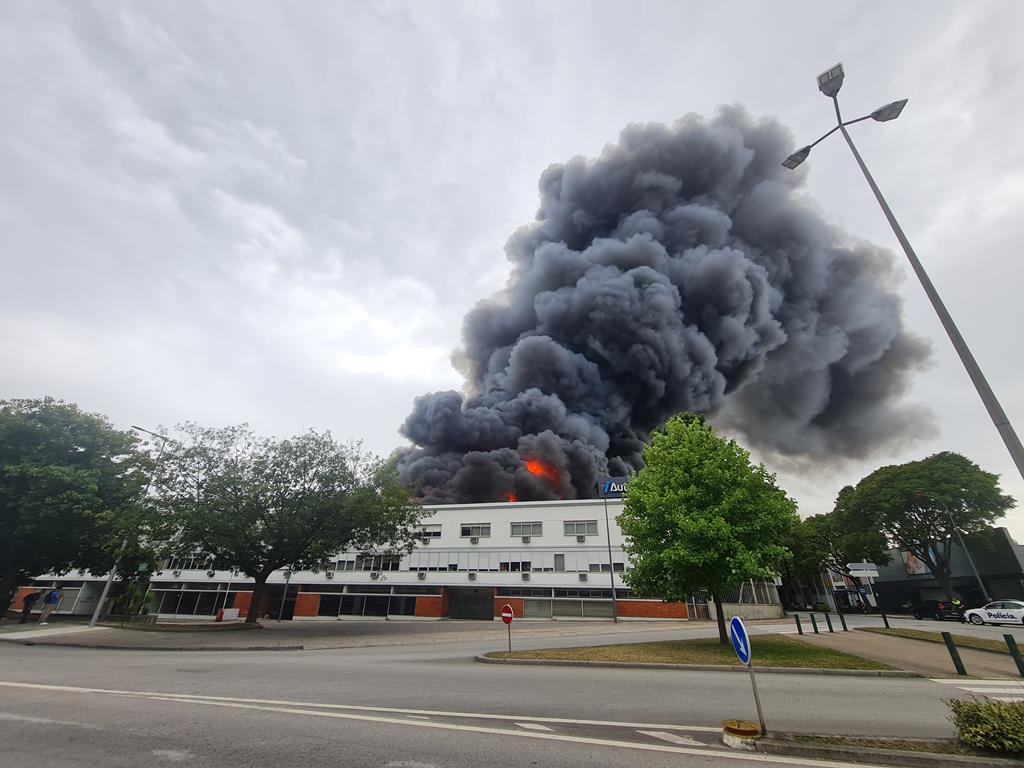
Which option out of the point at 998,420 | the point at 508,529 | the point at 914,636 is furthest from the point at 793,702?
the point at 508,529

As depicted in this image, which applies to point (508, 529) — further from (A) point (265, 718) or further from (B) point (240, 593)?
(A) point (265, 718)

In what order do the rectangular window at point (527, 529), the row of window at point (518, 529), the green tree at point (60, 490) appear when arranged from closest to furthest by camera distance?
the green tree at point (60, 490), the row of window at point (518, 529), the rectangular window at point (527, 529)

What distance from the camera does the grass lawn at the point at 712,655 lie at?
12.4 metres

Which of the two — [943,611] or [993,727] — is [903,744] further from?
[943,611]

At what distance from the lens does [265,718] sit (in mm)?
6973

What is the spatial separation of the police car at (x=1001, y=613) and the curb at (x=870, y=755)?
110 ft

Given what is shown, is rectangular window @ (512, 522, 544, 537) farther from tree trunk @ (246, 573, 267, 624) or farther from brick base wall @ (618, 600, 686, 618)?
tree trunk @ (246, 573, 267, 624)

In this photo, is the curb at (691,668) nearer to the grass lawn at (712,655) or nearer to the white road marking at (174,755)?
the grass lawn at (712,655)

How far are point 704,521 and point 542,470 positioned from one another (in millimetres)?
48480

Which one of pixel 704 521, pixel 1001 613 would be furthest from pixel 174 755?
pixel 1001 613

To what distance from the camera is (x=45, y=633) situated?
2198cm

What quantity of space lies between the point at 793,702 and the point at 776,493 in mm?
8377

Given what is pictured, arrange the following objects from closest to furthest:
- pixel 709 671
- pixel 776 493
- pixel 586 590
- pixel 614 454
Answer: pixel 709 671 < pixel 776 493 < pixel 586 590 < pixel 614 454

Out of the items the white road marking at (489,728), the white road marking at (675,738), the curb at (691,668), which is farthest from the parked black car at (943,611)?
the white road marking at (489,728)
